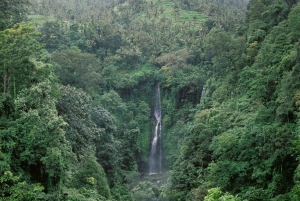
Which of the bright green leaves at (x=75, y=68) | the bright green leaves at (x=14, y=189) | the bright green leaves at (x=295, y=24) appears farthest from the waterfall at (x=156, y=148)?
the bright green leaves at (x=14, y=189)

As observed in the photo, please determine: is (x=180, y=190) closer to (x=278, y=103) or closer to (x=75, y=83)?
(x=278, y=103)

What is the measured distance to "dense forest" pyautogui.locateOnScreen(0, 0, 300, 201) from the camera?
1430cm

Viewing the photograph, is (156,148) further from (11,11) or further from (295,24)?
(11,11)

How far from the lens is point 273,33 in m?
24.4

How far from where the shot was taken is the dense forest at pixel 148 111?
14.3m

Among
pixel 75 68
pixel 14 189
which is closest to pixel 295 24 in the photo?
pixel 75 68

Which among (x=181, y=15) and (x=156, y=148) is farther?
(x=181, y=15)

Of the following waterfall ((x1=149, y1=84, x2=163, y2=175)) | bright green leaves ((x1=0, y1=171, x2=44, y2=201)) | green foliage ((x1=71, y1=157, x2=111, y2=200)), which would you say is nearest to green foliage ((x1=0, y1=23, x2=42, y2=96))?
bright green leaves ((x1=0, y1=171, x2=44, y2=201))

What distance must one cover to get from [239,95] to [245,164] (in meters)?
9.13

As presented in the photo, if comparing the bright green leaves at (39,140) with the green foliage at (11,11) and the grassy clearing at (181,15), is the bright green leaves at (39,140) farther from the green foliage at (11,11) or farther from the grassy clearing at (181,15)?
the grassy clearing at (181,15)

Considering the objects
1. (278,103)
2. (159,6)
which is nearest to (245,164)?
(278,103)

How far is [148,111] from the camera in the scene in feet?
132

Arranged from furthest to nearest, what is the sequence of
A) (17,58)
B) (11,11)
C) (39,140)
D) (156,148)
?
(156,148) → (11,11) → (17,58) → (39,140)

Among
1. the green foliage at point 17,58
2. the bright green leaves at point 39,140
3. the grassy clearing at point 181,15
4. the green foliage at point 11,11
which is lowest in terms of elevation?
the bright green leaves at point 39,140
